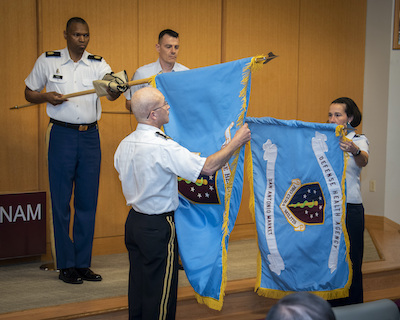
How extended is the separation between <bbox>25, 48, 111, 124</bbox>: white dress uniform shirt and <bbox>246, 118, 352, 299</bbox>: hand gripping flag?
1175 mm

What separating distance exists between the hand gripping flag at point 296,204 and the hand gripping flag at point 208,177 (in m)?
0.44

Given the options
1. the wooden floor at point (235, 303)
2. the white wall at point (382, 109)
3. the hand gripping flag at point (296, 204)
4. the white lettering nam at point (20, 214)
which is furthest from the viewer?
the white wall at point (382, 109)

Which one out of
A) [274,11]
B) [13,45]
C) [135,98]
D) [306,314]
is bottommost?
[306,314]

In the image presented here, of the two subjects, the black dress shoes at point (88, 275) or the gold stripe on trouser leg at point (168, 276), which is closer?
the gold stripe on trouser leg at point (168, 276)

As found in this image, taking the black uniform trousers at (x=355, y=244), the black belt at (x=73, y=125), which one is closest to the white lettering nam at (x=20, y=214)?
the black belt at (x=73, y=125)

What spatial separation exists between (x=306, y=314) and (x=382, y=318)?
3.13 ft

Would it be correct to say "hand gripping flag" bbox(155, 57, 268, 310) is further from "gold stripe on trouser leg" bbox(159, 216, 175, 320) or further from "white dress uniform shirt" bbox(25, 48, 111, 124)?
"white dress uniform shirt" bbox(25, 48, 111, 124)

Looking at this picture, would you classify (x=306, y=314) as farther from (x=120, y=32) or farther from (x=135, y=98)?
(x=120, y=32)

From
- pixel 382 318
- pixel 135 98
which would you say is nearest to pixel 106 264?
pixel 135 98

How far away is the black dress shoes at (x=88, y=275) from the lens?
3.76 m

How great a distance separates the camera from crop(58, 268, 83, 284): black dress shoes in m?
3.68

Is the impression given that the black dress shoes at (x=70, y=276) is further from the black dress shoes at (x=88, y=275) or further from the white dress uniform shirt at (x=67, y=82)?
the white dress uniform shirt at (x=67, y=82)

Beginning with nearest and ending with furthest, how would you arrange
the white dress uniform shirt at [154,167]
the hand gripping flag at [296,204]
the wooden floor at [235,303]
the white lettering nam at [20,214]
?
the white dress uniform shirt at [154,167] → the wooden floor at [235,303] → the hand gripping flag at [296,204] → the white lettering nam at [20,214]

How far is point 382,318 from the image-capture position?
2039 millimetres
